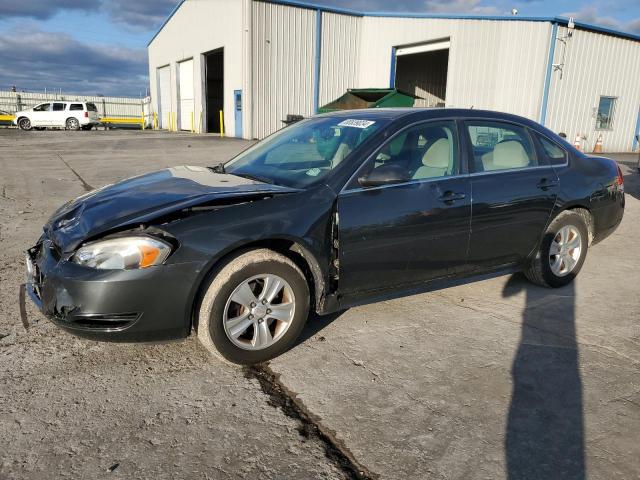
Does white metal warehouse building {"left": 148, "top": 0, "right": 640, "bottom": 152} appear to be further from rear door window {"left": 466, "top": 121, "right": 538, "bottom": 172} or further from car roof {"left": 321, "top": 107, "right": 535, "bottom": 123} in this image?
car roof {"left": 321, "top": 107, "right": 535, "bottom": 123}

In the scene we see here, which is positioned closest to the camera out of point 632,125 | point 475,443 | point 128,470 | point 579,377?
point 128,470

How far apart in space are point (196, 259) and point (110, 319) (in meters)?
0.56

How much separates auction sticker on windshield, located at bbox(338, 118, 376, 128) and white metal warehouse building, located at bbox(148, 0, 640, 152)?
16.0 meters

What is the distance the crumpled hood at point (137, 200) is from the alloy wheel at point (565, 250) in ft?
8.65

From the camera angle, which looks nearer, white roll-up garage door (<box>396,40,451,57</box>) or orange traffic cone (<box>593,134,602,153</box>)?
white roll-up garage door (<box>396,40,451,57</box>)

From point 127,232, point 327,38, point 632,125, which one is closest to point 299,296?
point 127,232

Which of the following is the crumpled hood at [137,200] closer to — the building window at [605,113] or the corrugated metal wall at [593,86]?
the corrugated metal wall at [593,86]

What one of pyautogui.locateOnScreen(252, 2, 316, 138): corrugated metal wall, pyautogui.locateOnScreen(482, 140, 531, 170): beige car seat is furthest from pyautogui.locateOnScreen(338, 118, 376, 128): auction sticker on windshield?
pyautogui.locateOnScreen(252, 2, 316, 138): corrugated metal wall

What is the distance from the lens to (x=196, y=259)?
2791 millimetres

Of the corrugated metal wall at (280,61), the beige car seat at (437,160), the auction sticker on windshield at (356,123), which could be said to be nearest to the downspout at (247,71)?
the corrugated metal wall at (280,61)

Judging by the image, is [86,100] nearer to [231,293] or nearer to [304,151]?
[304,151]

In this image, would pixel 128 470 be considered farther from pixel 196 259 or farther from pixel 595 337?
pixel 595 337

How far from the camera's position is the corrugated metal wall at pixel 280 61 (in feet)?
74.7

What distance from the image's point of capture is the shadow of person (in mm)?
2294
